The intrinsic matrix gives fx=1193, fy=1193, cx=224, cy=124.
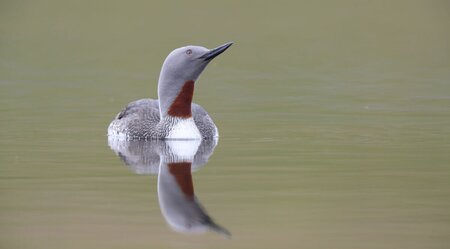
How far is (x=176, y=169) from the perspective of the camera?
8.76 metres

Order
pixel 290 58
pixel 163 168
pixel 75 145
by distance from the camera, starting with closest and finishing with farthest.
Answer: pixel 163 168
pixel 75 145
pixel 290 58

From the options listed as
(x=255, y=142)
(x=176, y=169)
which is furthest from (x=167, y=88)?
(x=176, y=169)

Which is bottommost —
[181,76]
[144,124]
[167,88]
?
[144,124]

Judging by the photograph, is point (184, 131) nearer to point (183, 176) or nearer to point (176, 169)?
point (176, 169)

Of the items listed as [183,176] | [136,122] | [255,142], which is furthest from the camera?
[136,122]

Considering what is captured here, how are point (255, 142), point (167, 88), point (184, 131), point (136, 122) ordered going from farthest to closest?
point (136, 122) → point (167, 88) → point (184, 131) → point (255, 142)

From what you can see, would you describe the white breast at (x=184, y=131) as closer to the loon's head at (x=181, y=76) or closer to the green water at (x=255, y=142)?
the loon's head at (x=181, y=76)

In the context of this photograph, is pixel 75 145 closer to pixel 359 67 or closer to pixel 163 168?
pixel 163 168

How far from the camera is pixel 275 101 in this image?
1423 cm

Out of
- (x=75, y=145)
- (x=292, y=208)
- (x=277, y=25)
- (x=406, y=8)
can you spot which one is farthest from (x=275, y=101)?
(x=406, y=8)

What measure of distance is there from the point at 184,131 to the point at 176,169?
217cm

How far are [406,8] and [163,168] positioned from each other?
2697cm

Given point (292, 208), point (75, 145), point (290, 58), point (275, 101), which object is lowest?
point (290, 58)

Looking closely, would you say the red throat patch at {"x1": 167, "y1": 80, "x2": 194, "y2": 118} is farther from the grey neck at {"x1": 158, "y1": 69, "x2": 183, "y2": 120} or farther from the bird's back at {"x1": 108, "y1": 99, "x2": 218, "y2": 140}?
the bird's back at {"x1": 108, "y1": 99, "x2": 218, "y2": 140}
